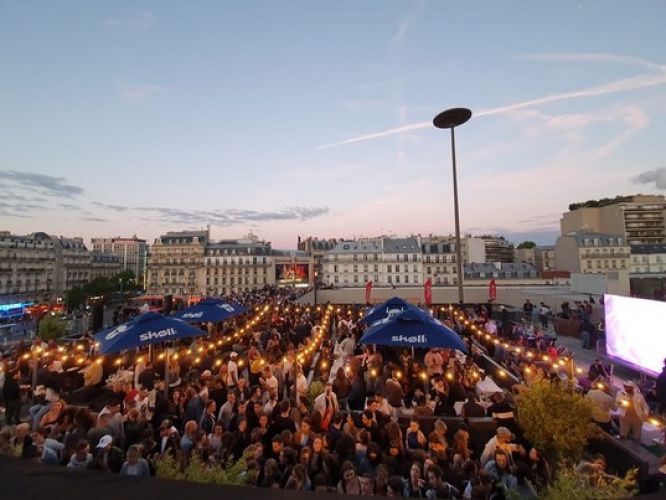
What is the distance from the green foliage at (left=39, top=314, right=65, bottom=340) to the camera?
18.4 meters

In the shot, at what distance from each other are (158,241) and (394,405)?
9730 centimetres

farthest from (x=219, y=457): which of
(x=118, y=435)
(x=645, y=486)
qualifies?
(x=645, y=486)

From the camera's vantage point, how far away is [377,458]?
5.20 metres

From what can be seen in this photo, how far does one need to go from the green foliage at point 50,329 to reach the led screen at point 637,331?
24712 millimetres

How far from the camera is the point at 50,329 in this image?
18.6m

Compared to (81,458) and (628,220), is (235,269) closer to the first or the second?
(81,458)

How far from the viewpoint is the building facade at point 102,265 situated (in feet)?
373

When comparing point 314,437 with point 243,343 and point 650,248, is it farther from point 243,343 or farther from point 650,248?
point 650,248

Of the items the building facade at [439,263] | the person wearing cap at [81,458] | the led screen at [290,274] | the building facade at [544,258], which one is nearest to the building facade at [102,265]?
the led screen at [290,274]

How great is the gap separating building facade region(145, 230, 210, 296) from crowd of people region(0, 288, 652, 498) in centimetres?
8226

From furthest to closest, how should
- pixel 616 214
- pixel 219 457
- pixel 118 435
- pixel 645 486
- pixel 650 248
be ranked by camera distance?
1. pixel 616 214
2. pixel 650 248
3. pixel 118 435
4. pixel 219 457
5. pixel 645 486

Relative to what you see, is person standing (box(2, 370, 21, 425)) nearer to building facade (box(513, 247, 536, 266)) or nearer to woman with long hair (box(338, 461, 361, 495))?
woman with long hair (box(338, 461, 361, 495))

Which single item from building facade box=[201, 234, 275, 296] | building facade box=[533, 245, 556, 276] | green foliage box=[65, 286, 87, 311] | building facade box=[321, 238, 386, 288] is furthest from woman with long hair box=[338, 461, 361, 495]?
building facade box=[533, 245, 556, 276]

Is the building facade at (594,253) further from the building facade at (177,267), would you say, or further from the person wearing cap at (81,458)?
the building facade at (177,267)
